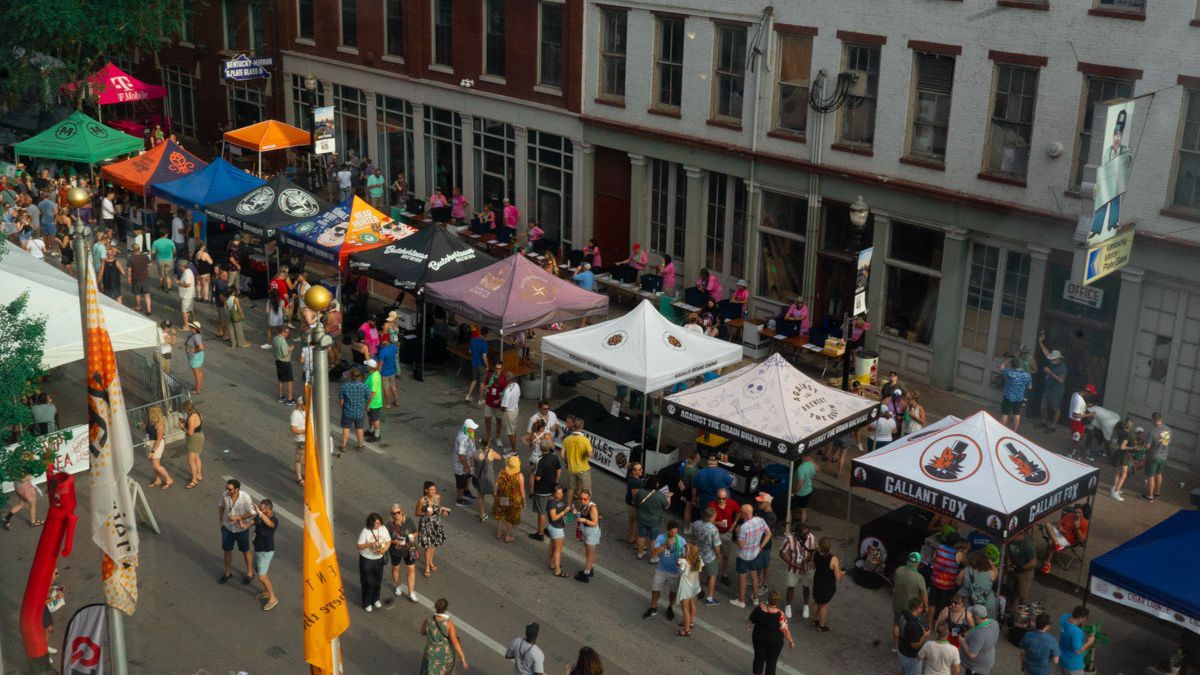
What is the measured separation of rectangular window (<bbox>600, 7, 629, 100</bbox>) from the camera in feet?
105

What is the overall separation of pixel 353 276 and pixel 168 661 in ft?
46.7

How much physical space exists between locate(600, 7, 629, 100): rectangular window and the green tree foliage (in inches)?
654

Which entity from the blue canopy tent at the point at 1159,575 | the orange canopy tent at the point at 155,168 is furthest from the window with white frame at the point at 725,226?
the blue canopy tent at the point at 1159,575

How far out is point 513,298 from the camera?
953 inches

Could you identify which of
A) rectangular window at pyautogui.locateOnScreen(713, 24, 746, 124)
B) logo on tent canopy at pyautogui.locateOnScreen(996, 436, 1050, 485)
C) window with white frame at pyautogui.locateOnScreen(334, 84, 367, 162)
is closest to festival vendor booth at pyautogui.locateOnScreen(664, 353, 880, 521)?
logo on tent canopy at pyautogui.locateOnScreen(996, 436, 1050, 485)

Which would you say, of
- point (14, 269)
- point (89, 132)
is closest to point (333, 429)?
point (14, 269)

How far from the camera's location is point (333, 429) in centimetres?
2383

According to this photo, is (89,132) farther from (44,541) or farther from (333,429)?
(44,541)

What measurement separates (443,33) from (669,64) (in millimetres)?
9586

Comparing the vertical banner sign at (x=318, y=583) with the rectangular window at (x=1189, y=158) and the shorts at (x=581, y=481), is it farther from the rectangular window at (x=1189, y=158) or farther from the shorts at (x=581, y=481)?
the rectangular window at (x=1189, y=158)

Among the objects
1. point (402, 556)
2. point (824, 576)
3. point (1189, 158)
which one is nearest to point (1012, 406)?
point (1189, 158)

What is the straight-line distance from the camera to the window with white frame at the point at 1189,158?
2180 centimetres

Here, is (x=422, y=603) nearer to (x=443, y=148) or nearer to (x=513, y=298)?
(x=513, y=298)

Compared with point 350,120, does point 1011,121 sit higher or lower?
higher
